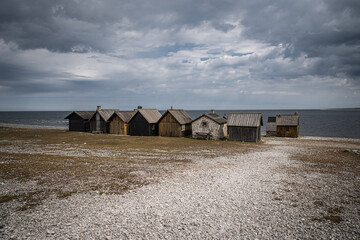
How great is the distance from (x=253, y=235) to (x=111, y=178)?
10.7 meters

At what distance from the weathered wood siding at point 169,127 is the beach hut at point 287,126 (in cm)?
2406

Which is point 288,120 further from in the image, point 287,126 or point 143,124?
point 143,124

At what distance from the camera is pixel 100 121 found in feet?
166

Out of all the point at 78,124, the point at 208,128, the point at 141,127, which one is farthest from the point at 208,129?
the point at 78,124

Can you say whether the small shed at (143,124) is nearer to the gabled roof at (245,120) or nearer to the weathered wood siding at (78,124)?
the weathered wood siding at (78,124)

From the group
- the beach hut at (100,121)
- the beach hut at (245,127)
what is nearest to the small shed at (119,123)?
the beach hut at (100,121)

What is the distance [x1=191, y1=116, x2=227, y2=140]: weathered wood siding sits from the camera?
125 feet

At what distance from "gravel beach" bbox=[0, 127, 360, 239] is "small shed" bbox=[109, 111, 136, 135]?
3295cm

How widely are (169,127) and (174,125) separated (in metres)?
1.39

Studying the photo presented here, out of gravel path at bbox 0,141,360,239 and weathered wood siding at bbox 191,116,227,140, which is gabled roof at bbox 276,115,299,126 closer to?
weathered wood siding at bbox 191,116,227,140

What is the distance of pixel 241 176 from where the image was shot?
51.6 feet

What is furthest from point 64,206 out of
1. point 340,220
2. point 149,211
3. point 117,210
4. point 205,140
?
point 205,140

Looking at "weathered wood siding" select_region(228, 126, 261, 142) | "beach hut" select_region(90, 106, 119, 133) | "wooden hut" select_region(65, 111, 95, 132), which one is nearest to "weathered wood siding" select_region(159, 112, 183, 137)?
"weathered wood siding" select_region(228, 126, 261, 142)

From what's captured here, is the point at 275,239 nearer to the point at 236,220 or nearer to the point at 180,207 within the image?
the point at 236,220
